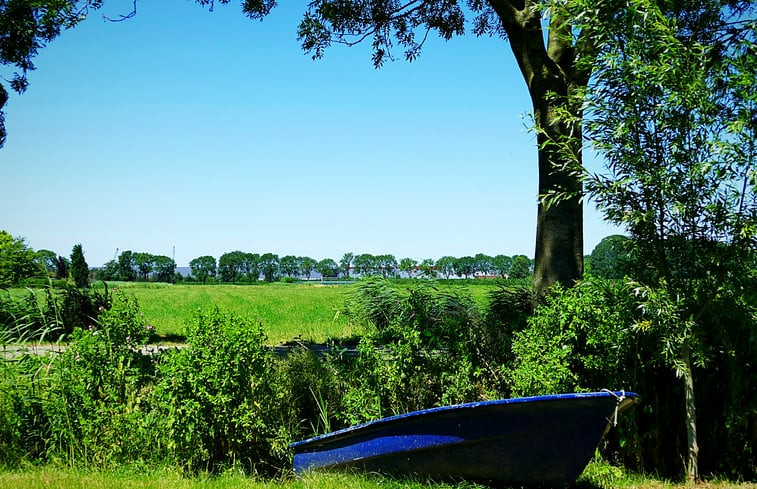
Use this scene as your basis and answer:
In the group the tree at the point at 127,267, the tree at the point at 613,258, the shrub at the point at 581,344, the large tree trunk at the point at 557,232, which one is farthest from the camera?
the tree at the point at 127,267

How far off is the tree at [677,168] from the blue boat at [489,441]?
50.9 inches

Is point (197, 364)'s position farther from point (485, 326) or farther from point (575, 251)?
point (575, 251)

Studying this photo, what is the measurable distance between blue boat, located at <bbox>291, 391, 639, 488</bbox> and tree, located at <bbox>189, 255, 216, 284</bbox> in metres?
79.6

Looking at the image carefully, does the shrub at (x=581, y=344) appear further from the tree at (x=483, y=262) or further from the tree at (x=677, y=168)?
the tree at (x=483, y=262)

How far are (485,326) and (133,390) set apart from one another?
3966 mm

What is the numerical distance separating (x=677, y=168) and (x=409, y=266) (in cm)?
434

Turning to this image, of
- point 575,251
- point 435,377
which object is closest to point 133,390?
point 435,377

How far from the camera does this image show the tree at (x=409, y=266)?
9.11 metres

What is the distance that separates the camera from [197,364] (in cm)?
600

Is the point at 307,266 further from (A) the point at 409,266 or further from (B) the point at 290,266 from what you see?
(A) the point at 409,266

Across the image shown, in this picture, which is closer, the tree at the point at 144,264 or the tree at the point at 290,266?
the tree at the point at 144,264

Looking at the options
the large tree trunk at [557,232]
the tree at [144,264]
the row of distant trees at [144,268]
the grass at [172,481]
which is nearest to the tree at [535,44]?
the large tree trunk at [557,232]

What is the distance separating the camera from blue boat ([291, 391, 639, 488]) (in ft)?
16.4

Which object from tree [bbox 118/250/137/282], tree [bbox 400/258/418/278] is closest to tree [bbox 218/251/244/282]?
tree [bbox 118/250/137/282]
